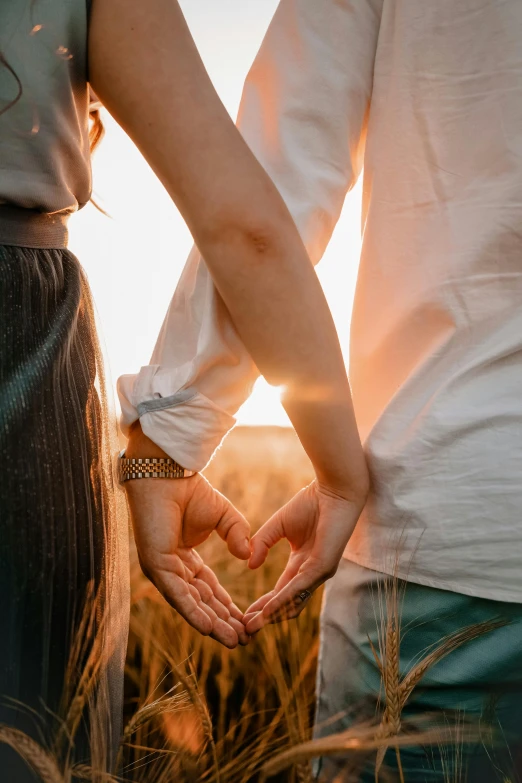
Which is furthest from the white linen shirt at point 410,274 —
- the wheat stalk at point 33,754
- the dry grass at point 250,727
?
the wheat stalk at point 33,754

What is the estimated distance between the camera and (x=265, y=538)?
123 centimetres

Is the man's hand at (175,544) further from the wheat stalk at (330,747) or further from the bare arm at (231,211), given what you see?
the wheat stalk at (330,747)

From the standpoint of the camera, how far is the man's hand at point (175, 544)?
3.61 ft

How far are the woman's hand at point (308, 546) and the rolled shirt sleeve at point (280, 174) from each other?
19 cm

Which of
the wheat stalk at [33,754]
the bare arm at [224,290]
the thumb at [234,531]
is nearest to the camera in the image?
the wheat stalk at [33,754]

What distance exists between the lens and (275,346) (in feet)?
3.36

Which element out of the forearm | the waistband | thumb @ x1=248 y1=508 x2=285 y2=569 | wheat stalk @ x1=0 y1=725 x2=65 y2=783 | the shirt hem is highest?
the waistband

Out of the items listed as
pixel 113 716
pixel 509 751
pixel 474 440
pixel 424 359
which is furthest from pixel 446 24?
pixel 113 716

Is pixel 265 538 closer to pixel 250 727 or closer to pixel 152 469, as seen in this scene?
pixel 152 469

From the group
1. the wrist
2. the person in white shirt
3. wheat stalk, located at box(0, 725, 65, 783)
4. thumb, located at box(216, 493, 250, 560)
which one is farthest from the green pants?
wheat stalk, located at box(0, 725, 65, 783)

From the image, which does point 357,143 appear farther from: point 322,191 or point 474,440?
point 474,440

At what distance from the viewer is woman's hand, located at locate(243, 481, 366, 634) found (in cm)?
108

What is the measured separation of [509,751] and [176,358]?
72 centimetres

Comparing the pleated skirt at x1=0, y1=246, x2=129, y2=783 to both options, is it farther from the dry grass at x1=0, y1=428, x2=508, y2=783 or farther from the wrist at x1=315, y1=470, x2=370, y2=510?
the wrist at x1=315, y1=470, x2=370, y2=510
